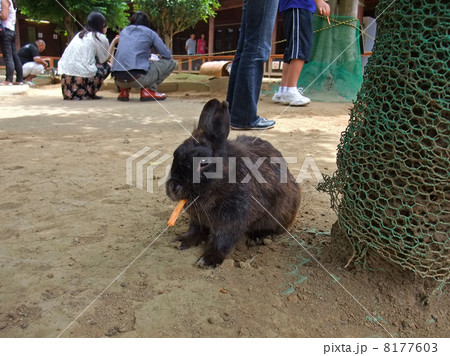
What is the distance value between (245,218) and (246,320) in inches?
27.5

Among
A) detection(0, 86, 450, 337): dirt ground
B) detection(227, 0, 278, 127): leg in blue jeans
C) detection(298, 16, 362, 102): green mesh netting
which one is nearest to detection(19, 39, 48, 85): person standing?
detection(298, 16, 362, 102): green mesh netting

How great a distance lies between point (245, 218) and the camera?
2365 mm

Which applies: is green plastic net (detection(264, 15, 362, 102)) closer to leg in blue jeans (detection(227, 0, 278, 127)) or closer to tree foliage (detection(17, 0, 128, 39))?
leg in blue jeans (detection(227, 0, 278, 127))

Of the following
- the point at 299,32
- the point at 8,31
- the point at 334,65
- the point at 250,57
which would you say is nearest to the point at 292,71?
the point at 299,32

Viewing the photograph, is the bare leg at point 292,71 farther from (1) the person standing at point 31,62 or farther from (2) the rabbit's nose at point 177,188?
(1) the person standing at point 31,62

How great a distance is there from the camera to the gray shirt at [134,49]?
28.0 feet

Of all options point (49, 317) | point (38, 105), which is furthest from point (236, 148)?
point (38, 105)

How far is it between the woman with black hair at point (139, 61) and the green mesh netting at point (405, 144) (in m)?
6.84

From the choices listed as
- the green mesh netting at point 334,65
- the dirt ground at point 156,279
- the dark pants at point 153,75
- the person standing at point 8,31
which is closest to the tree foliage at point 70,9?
Result: the person standing at point 8,31

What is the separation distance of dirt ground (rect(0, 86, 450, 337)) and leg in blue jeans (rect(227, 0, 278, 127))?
184cm

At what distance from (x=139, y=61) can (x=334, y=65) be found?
4.30m

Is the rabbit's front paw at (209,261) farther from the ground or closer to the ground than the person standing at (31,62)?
closer to the ground

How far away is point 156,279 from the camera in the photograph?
210cm

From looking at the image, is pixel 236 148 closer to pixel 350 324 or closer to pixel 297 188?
pixel 297 188
